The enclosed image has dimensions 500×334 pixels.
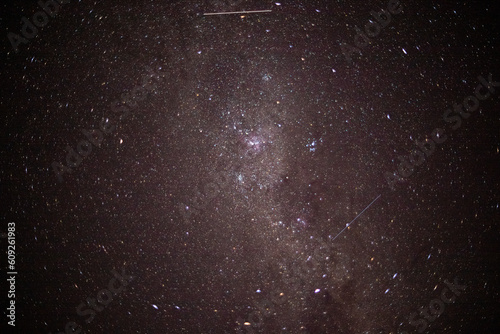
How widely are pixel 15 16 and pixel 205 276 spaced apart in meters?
0.67

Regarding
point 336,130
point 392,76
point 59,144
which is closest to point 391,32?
point 392,76

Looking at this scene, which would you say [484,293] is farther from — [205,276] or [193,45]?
[193,45]

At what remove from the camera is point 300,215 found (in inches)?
24.6
